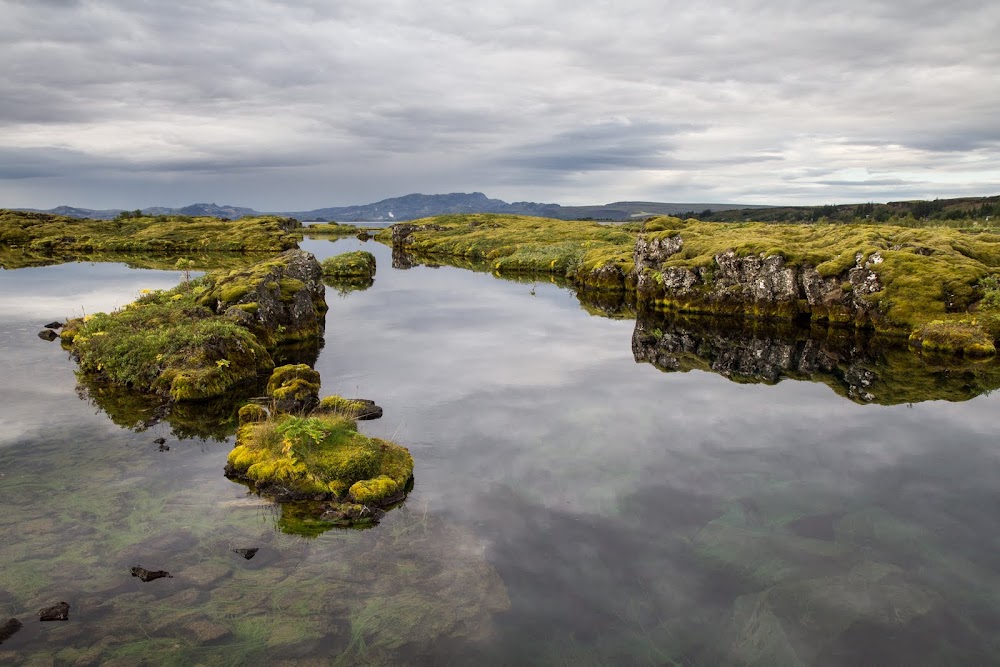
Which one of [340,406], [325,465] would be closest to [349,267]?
[340,406]

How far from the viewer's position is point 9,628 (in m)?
13.5

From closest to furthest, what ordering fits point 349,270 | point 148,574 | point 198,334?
point 148,574, point 198,334, point 349,270

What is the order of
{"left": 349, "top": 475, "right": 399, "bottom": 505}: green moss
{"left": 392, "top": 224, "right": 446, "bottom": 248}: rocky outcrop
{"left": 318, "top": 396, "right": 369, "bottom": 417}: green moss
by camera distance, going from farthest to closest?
{"left": 392, "top": 224, "right": 446, "bottom": 248}: rocky outcrop → {"left": 318, "top": 396, "right": 369, "bottom": 417}: green moss → {"left": 349, "top": 475, "right": 399, "bottom": 505}: green moss

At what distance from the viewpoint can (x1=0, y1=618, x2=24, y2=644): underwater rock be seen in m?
13.3

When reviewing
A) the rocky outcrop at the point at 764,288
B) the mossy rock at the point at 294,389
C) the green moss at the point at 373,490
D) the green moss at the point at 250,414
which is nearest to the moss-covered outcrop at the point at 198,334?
the mossy rock at the point at 294,389

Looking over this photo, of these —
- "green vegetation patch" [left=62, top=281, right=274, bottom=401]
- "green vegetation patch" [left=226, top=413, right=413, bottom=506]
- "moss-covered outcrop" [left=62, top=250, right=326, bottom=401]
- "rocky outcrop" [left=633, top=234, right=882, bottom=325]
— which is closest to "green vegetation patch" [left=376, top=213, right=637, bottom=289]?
"rocky outcrop" [left=633, top=234, right=882, bottom=325]

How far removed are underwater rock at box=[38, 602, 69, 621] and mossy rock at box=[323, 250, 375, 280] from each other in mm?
74031

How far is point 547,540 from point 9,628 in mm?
13449

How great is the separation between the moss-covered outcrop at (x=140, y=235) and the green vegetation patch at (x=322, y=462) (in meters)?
113

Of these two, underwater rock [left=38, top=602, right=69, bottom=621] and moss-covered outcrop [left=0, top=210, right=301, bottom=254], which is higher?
moss-covered outcrop [left=0, top=210, right=301, bottom=254]

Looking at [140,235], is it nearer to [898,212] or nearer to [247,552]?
[247,552]

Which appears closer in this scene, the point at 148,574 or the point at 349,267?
the point at 148,574

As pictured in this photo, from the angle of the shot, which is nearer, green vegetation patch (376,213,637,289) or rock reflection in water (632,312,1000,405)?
rock reflection in water (632,312,1000,405)

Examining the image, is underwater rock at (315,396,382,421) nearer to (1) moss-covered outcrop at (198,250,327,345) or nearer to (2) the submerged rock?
(2) the submerged rock
